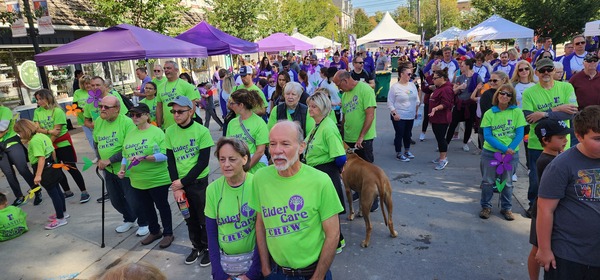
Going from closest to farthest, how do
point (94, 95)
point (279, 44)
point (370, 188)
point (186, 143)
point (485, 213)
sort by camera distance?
point (186, 143), point (370, 188), point (485, 213), point (94, 95), point (279, 44)

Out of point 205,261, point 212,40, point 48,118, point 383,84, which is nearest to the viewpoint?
point 205,261

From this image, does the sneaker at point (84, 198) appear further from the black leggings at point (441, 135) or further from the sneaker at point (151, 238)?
the black leggings at point (441, 135)

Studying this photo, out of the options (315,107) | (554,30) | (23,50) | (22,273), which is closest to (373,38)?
(554,30)

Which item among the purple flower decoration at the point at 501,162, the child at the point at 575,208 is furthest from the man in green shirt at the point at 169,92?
the child at the point at 575,208

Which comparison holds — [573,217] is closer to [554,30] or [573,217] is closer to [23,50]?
[23,50]

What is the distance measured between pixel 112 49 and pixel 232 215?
17.3 feet

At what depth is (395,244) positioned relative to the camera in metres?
4.08

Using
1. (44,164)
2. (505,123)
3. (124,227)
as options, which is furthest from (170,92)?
(505,123)

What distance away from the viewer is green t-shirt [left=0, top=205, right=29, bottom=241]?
4.71m

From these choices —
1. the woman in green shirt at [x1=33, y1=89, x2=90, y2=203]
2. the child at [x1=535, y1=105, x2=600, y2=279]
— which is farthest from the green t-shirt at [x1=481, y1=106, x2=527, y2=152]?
the woman in green shirt at [x1=33, y1=89, x2=90, y2=203]

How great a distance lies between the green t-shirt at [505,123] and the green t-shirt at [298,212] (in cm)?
304

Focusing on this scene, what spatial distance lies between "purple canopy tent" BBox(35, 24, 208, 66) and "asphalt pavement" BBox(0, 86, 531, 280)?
2.42 m

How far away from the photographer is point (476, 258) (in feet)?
12.1

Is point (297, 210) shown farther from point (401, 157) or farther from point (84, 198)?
point (401, 157)
